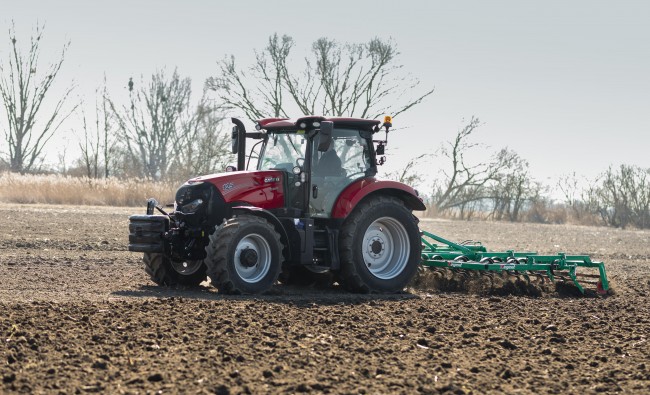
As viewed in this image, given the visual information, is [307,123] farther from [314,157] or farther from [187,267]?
[187,267]

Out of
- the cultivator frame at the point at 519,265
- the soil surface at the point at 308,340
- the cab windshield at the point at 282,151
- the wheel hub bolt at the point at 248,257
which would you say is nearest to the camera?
the soil surface at the point at 308,340

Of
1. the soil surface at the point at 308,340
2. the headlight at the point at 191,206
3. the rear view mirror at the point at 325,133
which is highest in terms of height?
the rear view mirror at the point at 325,133

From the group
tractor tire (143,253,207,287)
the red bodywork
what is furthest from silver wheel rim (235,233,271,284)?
tractor tire (143,253,207,287)

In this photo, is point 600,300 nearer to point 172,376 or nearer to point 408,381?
point 408,381

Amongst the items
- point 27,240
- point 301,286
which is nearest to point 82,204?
point 27,240

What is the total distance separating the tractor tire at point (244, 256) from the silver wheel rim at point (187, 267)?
3.15ft

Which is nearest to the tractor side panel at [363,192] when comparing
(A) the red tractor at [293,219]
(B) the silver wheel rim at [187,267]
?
(A) the red tractor at [293,219]

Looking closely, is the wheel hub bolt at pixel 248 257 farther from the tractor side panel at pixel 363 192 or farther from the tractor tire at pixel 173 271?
the tractor side panel at pixel 363 192

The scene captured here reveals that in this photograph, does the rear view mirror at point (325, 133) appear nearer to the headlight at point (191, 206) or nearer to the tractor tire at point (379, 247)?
the tractor tire at point (379, 247)

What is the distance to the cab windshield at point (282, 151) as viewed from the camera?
448 inches

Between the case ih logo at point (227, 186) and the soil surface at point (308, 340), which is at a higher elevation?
the case ih logo at point (227, 186)

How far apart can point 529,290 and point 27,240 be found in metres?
9.71

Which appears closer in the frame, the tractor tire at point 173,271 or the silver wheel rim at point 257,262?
the silver wheel rim at point 257,262

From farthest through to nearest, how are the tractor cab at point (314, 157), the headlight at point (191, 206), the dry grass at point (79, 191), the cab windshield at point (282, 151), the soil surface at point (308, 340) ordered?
the dry grass at point (79, 191), the cab windshield at point (282, 151), the tractor cab at point (314, 157), the headlight at point (191, 206), the soil surface at point (308, 340)
